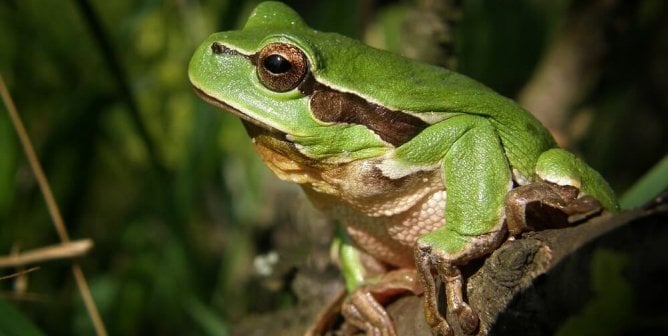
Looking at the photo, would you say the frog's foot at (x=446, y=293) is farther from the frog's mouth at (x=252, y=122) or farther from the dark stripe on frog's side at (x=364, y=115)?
the frog's mouth at (x=252, y=122)

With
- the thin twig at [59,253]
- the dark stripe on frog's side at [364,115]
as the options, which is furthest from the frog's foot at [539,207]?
the thin twig at [59,253]

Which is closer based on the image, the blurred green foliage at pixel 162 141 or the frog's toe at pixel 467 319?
the frog's toe at pixel 467 319

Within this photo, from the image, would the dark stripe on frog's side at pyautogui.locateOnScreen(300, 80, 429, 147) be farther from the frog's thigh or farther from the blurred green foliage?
the blurred green foliage

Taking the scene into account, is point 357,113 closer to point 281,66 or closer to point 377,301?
point 281,66

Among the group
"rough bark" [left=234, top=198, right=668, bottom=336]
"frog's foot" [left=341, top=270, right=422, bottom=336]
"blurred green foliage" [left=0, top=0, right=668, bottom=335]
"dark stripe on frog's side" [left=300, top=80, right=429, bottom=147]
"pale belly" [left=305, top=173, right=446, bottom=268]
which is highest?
"blurred green foliage" [left=0, top=0, right=668, bottom=335]

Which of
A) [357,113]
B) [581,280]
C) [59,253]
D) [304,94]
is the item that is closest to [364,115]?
[357,113]

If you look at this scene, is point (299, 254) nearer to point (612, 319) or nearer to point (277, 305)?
point (277, 305)

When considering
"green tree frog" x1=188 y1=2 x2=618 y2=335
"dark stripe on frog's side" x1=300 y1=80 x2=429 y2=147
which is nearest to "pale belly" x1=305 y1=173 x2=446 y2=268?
"green tree frog" x1=188 y1=2 x2=618 y2=335
